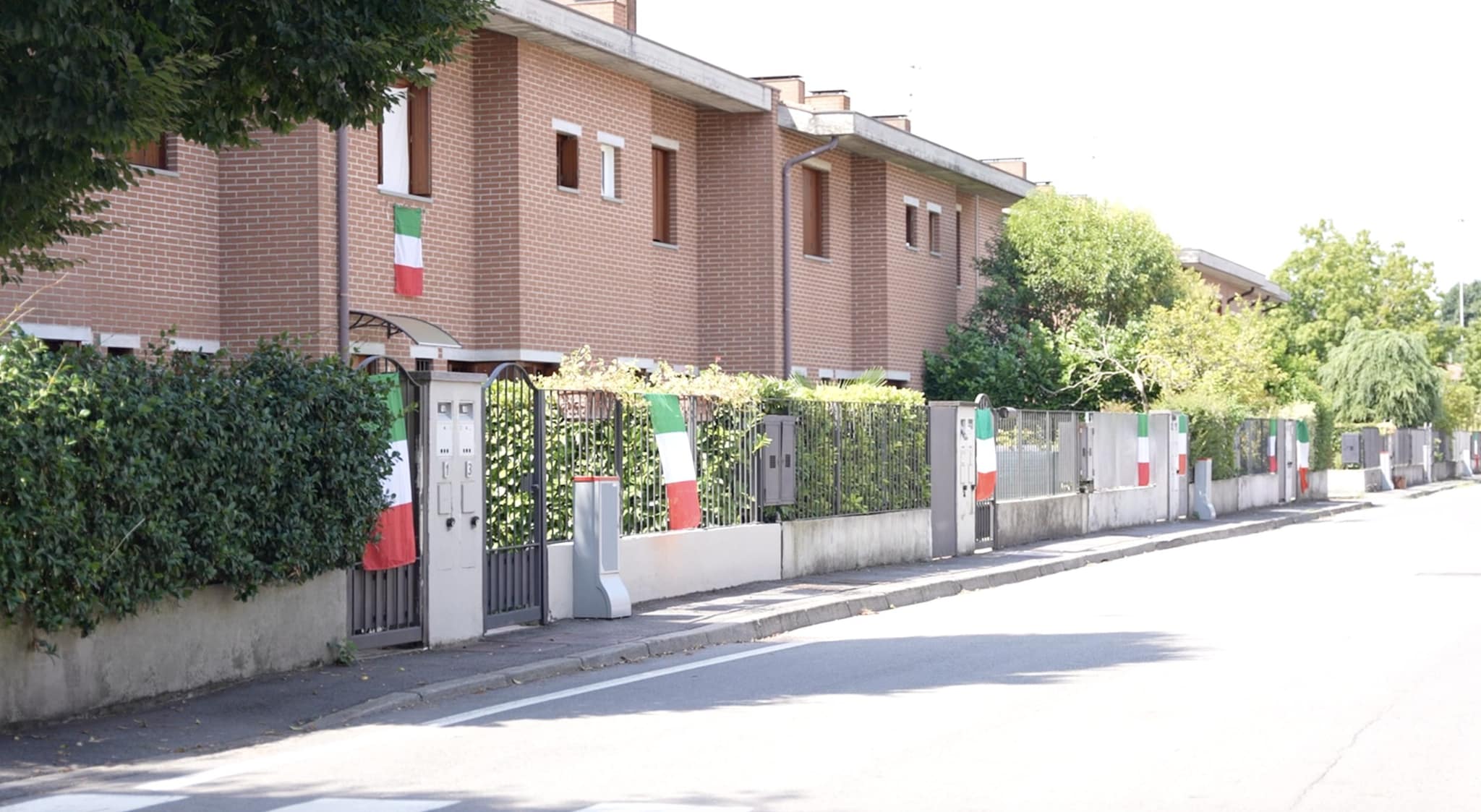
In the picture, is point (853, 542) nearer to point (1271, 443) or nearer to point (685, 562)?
point (685, 562)

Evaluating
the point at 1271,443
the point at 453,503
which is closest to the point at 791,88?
the point at 1271,443

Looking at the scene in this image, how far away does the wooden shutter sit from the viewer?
23.6 metres

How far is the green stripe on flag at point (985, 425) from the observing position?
979 inches

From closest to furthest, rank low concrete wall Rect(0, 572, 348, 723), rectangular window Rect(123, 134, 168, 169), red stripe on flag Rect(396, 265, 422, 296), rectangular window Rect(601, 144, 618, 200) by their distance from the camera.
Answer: low concrete wall Rect(0, 572, 348, 723) → rectangular window Rect(123, 134, 168, 169) → red stripe on flag Rect(396, 265, 422, 296) → rectangular window Rect(601, 144, 618, 200)

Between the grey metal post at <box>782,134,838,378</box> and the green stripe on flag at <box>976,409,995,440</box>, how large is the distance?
6371 mm

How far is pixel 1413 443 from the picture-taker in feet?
221

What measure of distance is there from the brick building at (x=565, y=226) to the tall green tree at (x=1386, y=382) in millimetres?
36498

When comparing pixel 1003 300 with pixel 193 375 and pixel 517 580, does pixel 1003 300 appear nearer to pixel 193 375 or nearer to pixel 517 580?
pixel 517 580

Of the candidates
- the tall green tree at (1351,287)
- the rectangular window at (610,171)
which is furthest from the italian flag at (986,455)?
the tall green tree at (1351,287)

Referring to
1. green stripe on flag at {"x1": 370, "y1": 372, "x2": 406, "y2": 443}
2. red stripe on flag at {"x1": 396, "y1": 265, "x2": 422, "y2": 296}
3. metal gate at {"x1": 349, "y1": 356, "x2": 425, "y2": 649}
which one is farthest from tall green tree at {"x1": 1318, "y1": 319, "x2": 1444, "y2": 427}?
green stripe on flag at {"x1": 370, "y1": 372, "x2": 406, "y2": 443}

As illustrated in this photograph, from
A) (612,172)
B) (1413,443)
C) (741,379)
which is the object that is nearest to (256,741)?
(741,379)

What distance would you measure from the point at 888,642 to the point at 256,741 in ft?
19.8

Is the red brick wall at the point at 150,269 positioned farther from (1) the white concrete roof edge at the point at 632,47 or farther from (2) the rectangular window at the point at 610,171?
(2) the rectangular window at the point at 610,171

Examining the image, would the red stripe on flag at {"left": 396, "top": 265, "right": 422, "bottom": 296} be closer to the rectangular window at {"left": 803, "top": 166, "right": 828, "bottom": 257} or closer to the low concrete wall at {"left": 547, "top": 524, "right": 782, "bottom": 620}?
the low concrete wall at {"left": 547, "top": 524, "right": 782, "bottom": 620}
